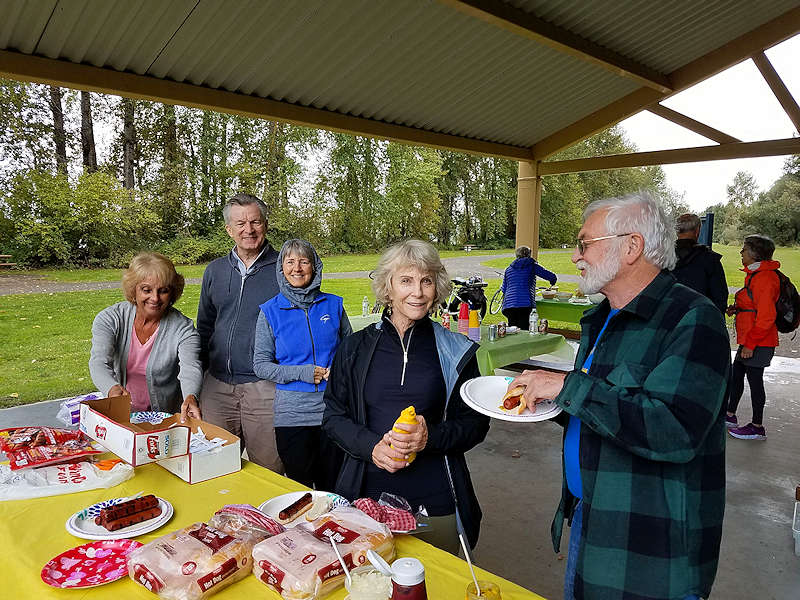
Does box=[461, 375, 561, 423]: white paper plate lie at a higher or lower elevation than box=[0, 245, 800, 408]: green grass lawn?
higher

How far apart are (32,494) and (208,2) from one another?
2.88m

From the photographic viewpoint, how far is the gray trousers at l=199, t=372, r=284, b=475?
2396mm

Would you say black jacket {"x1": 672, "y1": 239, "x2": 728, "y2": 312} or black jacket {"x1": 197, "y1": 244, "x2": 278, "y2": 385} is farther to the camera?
black jacket {"x1": 672, "y1": 239, "x2": 728, "y2": 312}

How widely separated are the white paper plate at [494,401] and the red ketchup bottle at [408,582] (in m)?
0.41

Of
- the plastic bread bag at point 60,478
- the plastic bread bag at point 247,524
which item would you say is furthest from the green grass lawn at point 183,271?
the plastic bread bag at point 247,524

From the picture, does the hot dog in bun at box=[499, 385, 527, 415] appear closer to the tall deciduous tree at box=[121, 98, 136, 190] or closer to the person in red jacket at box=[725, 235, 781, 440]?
the person in red jacket at box=[725, 235, 781, 440]

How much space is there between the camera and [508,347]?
4.41m

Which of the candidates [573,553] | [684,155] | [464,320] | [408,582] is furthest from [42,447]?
[684,155]

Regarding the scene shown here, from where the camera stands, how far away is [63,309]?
612cm

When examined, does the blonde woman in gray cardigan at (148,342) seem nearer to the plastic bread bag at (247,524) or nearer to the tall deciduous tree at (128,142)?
the plastic bread bag at (247,524)

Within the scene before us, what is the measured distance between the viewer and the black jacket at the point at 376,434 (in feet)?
5.29

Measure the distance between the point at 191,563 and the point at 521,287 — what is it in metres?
6.18

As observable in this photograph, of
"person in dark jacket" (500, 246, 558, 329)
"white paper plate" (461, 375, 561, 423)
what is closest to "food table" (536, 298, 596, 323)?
"person in dark jacket" (500, 246, 558, 329)

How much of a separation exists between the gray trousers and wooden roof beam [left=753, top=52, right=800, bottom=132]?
5962mm
